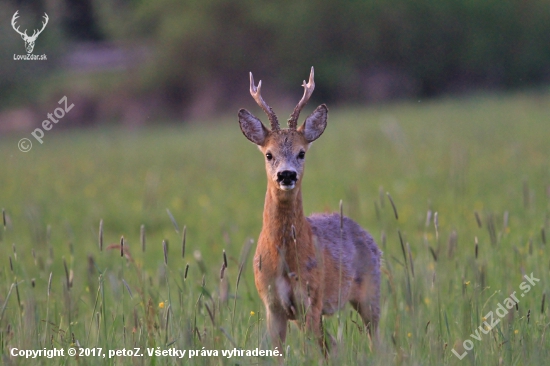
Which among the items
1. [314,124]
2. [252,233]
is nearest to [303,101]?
[314,124]

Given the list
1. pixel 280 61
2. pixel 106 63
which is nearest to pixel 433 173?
pixel 280 61

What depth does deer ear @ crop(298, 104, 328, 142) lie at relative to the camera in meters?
6.75

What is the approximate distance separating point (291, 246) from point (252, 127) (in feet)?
3.28

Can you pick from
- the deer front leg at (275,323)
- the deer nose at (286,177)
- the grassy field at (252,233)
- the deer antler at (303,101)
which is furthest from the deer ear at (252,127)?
the deer front leg at (275,323)

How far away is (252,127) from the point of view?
669 centimetres

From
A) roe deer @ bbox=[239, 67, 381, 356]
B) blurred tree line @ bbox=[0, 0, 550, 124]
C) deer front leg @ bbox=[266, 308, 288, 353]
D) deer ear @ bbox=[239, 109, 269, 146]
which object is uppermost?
blurred tree line @ bbox=[0, 0, 550, 124]

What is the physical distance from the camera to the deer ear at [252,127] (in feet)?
21.9

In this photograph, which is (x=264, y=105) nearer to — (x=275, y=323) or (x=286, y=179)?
(x=286, y=179)

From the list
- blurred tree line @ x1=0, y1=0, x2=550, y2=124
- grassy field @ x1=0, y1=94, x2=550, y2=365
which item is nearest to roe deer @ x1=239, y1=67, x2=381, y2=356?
grassy field @ x1=0, y1=94, x2=550, y2=365

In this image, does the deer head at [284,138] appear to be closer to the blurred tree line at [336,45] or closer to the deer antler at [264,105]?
the deer antler at [264,105]

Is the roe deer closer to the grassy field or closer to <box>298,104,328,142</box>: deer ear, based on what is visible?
<box>298,104,328,142</box>: deer ear

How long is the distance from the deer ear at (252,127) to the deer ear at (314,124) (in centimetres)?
30

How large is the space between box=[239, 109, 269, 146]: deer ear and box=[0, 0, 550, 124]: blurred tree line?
35.1 m

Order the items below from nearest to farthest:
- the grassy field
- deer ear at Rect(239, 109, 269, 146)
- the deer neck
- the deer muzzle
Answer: the grassy field → the deer muzzle → the deer neck → deer ear at Rect(239, 109, 269, 146)
